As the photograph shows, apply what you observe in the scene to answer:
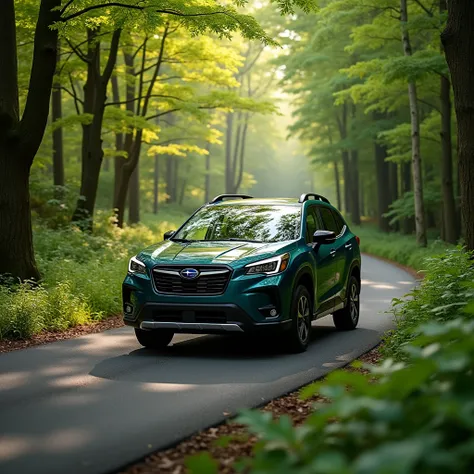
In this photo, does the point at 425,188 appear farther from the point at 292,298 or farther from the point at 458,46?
the point at 292,298

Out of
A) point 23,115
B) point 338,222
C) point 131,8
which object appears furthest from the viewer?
point 131,8

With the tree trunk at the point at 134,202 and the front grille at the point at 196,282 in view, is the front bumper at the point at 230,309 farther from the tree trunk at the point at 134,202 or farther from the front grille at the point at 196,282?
the tree trunk at the point at 134,202

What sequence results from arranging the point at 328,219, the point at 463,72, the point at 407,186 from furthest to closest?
1. the point at 407,186
2. the point at 328,219
3. the point at 463,72

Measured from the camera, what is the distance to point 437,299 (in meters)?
8.77

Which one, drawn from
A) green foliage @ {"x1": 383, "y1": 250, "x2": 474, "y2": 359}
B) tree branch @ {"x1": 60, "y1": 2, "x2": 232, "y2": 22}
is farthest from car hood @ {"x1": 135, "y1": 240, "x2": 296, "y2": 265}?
tree branch @ {"x1": 60, "y1": 2, "x2": 232, "y2": 22}

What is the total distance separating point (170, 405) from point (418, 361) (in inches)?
154

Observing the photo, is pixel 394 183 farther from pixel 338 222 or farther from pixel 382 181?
pixel 338 222

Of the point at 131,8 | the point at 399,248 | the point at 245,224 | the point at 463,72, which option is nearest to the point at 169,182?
the point at 399,248

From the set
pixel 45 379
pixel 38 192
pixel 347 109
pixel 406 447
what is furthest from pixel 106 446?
pixel 347 109

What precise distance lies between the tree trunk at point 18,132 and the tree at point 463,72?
260 inches

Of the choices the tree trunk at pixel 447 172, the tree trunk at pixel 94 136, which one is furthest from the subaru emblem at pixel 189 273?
the tree trunk at pixel 447 172

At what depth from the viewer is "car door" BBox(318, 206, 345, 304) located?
1101 cm

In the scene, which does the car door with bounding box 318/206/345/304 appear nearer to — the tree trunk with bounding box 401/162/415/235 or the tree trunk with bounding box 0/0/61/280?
the tree trunk with bounding box 0/0/61/280

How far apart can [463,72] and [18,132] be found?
24.3 feet
